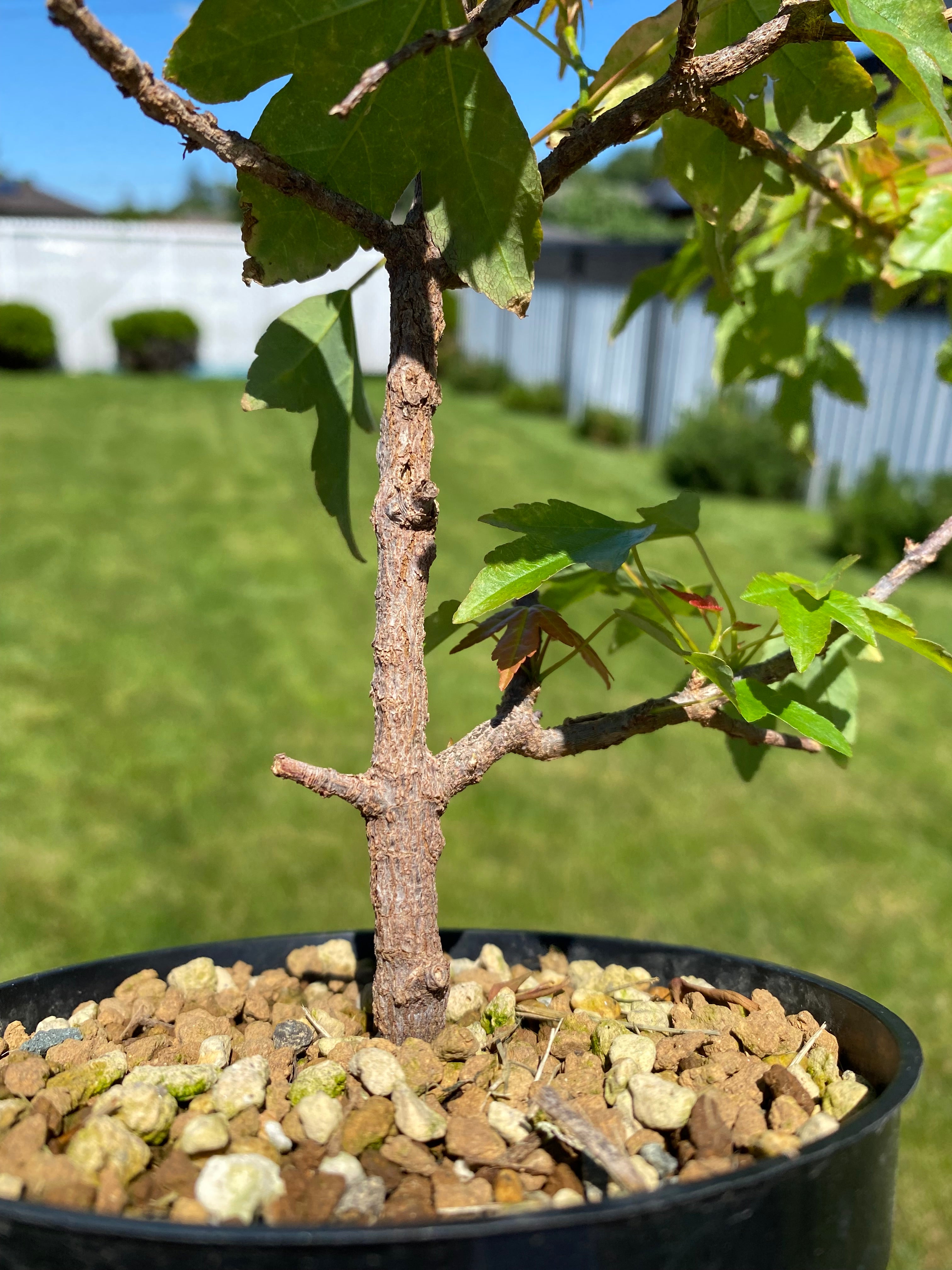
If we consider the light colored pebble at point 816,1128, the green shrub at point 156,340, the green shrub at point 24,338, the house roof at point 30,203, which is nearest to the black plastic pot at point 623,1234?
the light colored pebble at point 816,1128

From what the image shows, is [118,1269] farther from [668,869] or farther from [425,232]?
[668,869]

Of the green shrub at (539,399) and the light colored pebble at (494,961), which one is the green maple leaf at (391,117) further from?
the green shrub at (539,399)

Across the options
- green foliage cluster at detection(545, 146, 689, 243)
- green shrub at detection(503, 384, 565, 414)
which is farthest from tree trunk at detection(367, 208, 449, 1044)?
green foliage cluster at detection(545, 146, 689, 243)

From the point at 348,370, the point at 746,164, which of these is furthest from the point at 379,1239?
the point at 746,164

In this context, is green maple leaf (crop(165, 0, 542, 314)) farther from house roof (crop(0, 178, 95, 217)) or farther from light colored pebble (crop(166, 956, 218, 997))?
house roof (crop(0, 178, 95, 217))

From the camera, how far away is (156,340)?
1432 centimetres

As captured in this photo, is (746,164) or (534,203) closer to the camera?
(534,203)

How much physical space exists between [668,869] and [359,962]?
7.90 feet

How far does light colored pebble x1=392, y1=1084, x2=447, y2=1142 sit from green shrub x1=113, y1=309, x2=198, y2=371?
1481 centimetres

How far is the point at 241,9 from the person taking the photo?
0.72 meters

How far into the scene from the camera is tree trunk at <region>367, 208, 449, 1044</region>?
838 mm

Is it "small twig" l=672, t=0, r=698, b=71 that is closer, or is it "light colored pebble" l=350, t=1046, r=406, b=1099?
"small twig" l=672, t=0, r=698, b=71

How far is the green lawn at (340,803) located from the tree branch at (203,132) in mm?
2257

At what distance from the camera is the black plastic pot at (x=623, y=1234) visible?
0.53 meters
